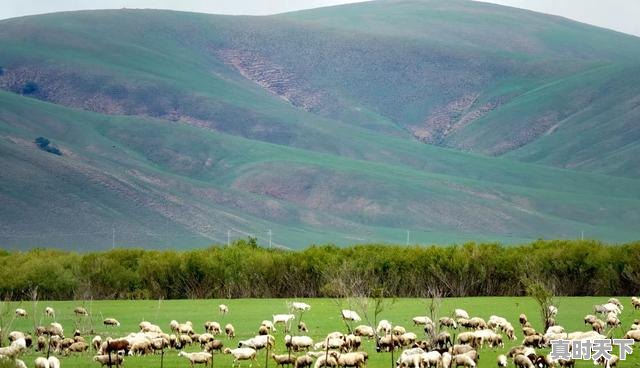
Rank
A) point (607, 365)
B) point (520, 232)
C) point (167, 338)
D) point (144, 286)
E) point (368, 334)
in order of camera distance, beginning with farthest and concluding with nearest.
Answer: point (520, 232) → point (144, 286) → point (368, 334) → point (167, 338) → point (607, 365)

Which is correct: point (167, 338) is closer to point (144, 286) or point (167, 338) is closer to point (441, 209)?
point (144, 286)

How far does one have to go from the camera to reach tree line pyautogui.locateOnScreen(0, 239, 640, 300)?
4938 centimetres

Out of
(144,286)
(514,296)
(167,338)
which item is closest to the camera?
(167,338)

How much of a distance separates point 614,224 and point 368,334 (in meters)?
125

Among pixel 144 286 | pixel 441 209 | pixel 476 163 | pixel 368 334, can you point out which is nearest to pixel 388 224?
pixel 441 209

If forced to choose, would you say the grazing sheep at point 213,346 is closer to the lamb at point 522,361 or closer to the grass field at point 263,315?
the grass field at point 263,315

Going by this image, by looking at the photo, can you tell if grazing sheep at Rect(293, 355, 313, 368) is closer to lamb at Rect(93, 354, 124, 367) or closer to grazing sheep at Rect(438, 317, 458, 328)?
lamb at Rect(93, 354, 124, 367)

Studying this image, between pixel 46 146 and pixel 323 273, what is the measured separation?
106940 mm

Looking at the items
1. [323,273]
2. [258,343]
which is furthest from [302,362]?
[323,273]

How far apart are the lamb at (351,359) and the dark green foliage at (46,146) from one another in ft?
414

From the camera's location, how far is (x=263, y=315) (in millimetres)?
38250

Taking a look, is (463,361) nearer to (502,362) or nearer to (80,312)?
(502,362)

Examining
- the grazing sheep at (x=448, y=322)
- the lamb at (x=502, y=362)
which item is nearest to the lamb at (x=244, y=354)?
the lamb at (x=502, y=362)

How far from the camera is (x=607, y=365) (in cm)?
2225
